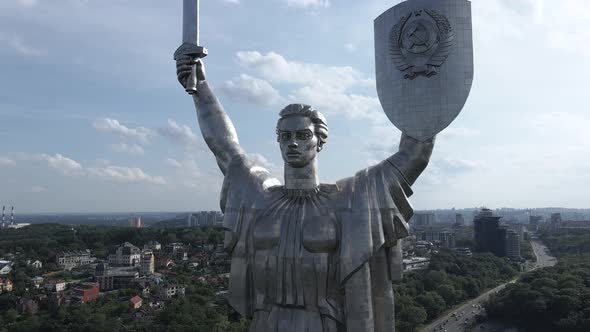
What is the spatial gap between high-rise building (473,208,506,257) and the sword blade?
74.8m

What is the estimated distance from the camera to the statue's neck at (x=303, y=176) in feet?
21.4

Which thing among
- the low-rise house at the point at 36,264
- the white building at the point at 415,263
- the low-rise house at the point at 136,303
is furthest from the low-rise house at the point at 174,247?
the white building at the point at 415,263

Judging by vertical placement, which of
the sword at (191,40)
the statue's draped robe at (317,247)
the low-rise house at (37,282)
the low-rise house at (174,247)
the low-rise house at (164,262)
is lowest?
the low-rise house at (37,282)

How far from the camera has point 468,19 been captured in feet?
21.1

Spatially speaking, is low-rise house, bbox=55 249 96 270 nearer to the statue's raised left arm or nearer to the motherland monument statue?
the motherland monument statue

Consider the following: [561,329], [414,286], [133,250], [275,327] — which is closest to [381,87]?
[275,327]

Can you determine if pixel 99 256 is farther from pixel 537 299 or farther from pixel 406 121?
pixel 406 121

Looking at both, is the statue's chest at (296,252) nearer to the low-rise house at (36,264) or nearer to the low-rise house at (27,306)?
the low-rise house at (27,306)

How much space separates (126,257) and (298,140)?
215 ft

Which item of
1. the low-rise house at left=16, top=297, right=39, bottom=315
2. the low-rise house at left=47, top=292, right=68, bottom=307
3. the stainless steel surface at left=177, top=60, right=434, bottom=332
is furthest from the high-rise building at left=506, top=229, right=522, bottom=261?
the stainless steel surface at left=177, top=60, right=434, bottom=332

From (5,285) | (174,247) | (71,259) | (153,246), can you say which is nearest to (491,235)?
(174,247)

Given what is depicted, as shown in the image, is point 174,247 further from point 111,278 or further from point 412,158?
point 412,158

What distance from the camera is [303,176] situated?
654 cm

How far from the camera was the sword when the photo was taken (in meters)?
7.81
